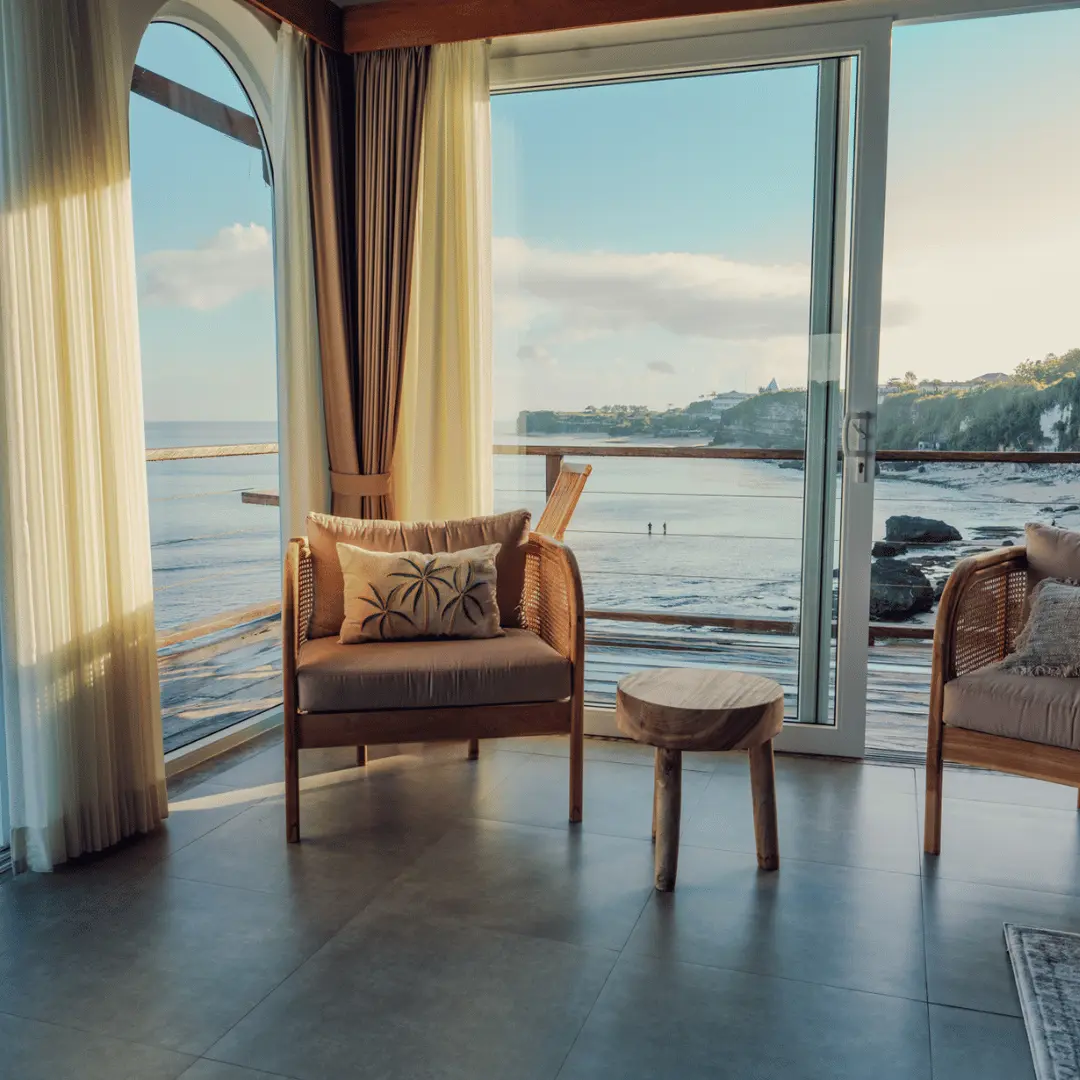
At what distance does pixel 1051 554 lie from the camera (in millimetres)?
2631

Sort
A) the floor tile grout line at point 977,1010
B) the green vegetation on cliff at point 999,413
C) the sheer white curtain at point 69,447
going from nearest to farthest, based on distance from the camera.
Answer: the floor tile grout line at point 977,1010 → the sheer white curtain at point 69,447 → the green vegetation on cliff at point 999,413

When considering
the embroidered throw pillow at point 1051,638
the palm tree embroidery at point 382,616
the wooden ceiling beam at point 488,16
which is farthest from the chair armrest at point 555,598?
the wooden ceiling beam at point 488,16

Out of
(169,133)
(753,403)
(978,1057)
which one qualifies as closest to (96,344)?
(169,133)

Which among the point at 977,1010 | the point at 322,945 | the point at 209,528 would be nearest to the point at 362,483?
the point at 209,528

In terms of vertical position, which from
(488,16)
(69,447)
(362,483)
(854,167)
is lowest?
(362,483)

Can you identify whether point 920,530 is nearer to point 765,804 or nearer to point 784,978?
point 765,804

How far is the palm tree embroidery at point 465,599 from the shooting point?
278cm

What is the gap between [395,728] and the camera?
2.54 meters

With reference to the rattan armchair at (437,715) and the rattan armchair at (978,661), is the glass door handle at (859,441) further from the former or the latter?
the rattan armchair at (437,715)

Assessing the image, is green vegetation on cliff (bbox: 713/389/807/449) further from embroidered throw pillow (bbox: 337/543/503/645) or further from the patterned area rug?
the patterned area rug

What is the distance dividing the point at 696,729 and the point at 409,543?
1.13m

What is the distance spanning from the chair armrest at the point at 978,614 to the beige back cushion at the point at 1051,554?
3 cm

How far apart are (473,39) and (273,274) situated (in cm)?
102

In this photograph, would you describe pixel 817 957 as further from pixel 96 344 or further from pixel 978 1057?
pixel 96 344
